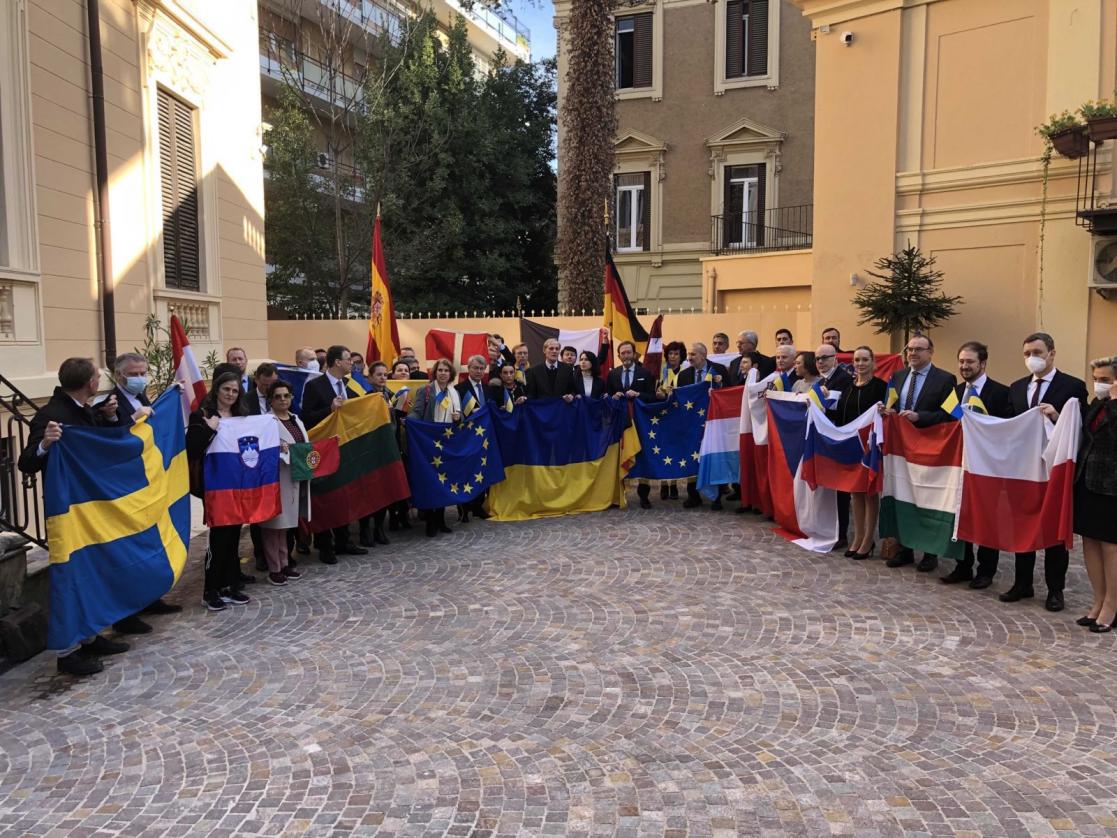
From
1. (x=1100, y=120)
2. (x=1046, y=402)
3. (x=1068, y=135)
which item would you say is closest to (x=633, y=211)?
(x=1068, y=135)

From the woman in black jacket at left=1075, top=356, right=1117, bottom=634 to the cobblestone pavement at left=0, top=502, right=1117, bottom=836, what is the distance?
0.84ft

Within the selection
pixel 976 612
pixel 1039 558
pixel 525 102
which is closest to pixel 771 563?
pixel 976 612

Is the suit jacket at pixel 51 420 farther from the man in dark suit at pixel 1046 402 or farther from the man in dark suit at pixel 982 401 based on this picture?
the man in dark suit at pixel 1046 402

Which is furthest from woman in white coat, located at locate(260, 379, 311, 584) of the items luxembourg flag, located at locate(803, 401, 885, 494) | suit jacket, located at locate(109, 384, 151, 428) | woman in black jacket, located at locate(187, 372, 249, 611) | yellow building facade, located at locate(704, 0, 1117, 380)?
yellow building facade, located at locate(704, 0, 1117, 380)

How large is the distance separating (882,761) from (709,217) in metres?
22.3

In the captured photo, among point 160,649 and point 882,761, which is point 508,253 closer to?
point 160,649

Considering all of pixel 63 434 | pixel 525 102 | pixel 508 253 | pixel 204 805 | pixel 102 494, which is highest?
pixel 525 102

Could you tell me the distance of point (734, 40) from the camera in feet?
79.8

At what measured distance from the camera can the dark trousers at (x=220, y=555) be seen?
6.64 metres

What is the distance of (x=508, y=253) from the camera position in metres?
26.3

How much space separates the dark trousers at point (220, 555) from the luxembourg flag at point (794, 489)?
525 centimetres

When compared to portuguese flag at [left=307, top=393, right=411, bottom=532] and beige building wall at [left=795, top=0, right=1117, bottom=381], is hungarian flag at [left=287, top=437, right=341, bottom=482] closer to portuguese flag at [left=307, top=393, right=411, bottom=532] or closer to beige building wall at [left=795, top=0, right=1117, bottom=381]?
portuguese flag at [left=307, top=393, right=411, bottom=532]

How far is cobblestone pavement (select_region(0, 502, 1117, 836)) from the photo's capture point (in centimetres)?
374

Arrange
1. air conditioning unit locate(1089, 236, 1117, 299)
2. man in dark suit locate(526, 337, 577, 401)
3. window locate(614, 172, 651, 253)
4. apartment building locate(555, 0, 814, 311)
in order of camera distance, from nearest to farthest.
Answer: man in dark suit locate(526, 337, 577, 401) < air conditioning unit locate(1089, 236, 1117, 299) < apartment building locate(555, 0, 814, 311) < window locate(614, 172, 651, 253)
